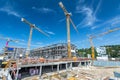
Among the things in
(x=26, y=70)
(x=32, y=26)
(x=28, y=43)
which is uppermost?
(x=32, y=26)

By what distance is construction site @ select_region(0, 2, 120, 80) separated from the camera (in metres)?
17.1

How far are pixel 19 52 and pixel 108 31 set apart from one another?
2216 inches

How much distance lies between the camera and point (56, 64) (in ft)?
96.8

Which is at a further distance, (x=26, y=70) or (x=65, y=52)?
(x=65, y=52)

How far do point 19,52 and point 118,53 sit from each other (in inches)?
3544

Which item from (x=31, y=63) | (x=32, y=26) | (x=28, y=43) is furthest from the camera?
(x=32, y=26)

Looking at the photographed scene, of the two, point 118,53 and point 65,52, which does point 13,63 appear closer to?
point 65,52

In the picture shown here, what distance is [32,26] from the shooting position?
2451 inches

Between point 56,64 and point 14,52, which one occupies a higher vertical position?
point 14,52

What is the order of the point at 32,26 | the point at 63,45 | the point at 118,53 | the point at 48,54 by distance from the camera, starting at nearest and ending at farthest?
the point at 32,26
the point at 63,45
the point at 48,54
the point at 118,53

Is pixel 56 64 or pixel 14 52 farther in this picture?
pixel 56 64

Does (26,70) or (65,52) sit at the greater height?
(65,52)

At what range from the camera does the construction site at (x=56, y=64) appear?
56.0 feet

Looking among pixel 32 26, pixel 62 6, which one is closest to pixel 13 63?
pixel 62 6
